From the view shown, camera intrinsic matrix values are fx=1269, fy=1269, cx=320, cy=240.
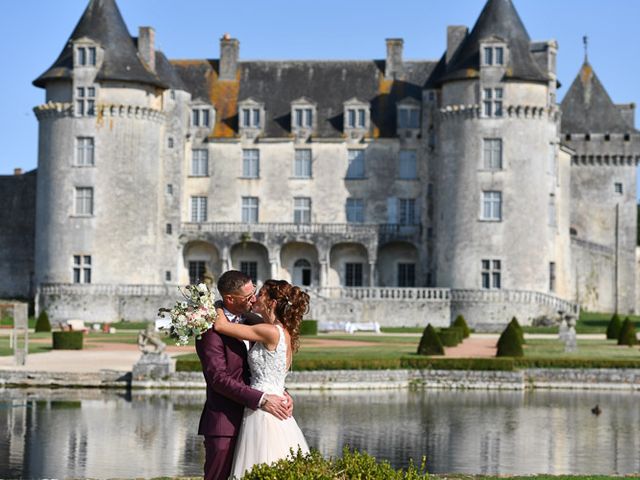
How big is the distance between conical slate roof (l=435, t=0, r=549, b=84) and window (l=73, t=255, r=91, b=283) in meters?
15.8

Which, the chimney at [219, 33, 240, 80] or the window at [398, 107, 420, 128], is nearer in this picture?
the window at [398, 107, 420, 128]

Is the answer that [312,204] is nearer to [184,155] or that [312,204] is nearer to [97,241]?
[184,155]

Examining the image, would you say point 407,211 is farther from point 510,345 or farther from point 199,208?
point 510,345

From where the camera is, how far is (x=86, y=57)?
5012cm

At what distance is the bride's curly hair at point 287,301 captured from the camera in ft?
30.7

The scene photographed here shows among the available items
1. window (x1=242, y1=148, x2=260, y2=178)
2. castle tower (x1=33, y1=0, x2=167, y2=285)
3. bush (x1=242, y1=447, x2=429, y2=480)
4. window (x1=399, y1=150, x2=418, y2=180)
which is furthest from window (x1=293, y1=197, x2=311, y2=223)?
bush (x1=242, y1=447, x2=429, y2=480)

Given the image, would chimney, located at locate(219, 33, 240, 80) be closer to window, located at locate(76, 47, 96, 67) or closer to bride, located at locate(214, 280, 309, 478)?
window, located at locate(76, 47, 96, 67)

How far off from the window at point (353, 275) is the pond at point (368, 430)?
2682cm

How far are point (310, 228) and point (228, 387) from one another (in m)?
43.3

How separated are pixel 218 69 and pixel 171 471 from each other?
41715 mm

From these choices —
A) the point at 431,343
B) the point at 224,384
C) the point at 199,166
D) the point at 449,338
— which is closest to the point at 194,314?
the point at 224,384

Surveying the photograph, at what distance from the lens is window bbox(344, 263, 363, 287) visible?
5350cm

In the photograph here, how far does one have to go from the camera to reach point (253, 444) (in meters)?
9.53

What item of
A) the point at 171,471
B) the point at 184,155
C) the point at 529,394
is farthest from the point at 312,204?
the point at 171,471
